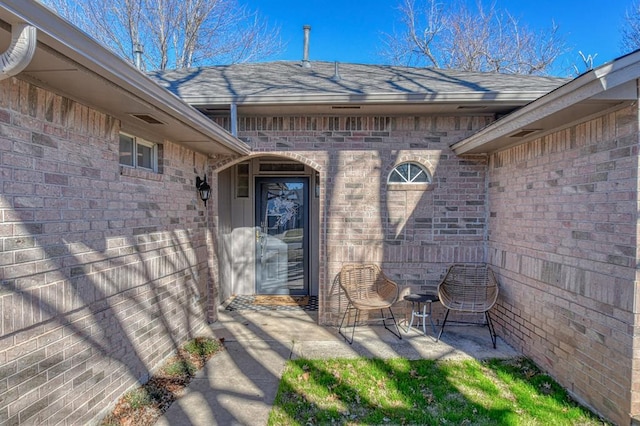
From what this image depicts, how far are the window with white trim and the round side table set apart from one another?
3.53 metres

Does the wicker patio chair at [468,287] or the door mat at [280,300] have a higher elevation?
the wicker patio chair at [468,287]

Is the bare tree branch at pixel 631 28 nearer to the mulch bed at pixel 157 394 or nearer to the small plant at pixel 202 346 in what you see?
the small plant at pixel 202 346

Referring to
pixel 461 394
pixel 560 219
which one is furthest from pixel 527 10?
pixel 461 394

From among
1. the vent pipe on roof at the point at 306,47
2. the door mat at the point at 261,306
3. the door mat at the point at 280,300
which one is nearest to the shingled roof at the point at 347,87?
the vent pipe on roof at the point at 306,47

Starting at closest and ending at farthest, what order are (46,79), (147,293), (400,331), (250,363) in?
(46,79) → (147,293) → (250,363) → (400,331)

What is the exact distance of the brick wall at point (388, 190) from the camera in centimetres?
490

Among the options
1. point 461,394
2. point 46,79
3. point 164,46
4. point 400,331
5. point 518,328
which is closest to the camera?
point 46,79

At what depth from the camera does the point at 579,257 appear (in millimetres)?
3152

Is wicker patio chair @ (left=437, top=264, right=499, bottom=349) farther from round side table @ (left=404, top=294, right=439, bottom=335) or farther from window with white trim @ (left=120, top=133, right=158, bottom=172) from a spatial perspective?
window with white trim @ (left=120, top=133, right=158, bottom=172)

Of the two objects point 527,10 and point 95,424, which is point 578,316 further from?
point 527,10

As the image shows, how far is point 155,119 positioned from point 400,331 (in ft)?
12.9

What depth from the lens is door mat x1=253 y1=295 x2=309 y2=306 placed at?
20.5 feet

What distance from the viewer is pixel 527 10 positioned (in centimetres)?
1068

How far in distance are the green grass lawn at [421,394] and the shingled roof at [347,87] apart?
10.3 ft
